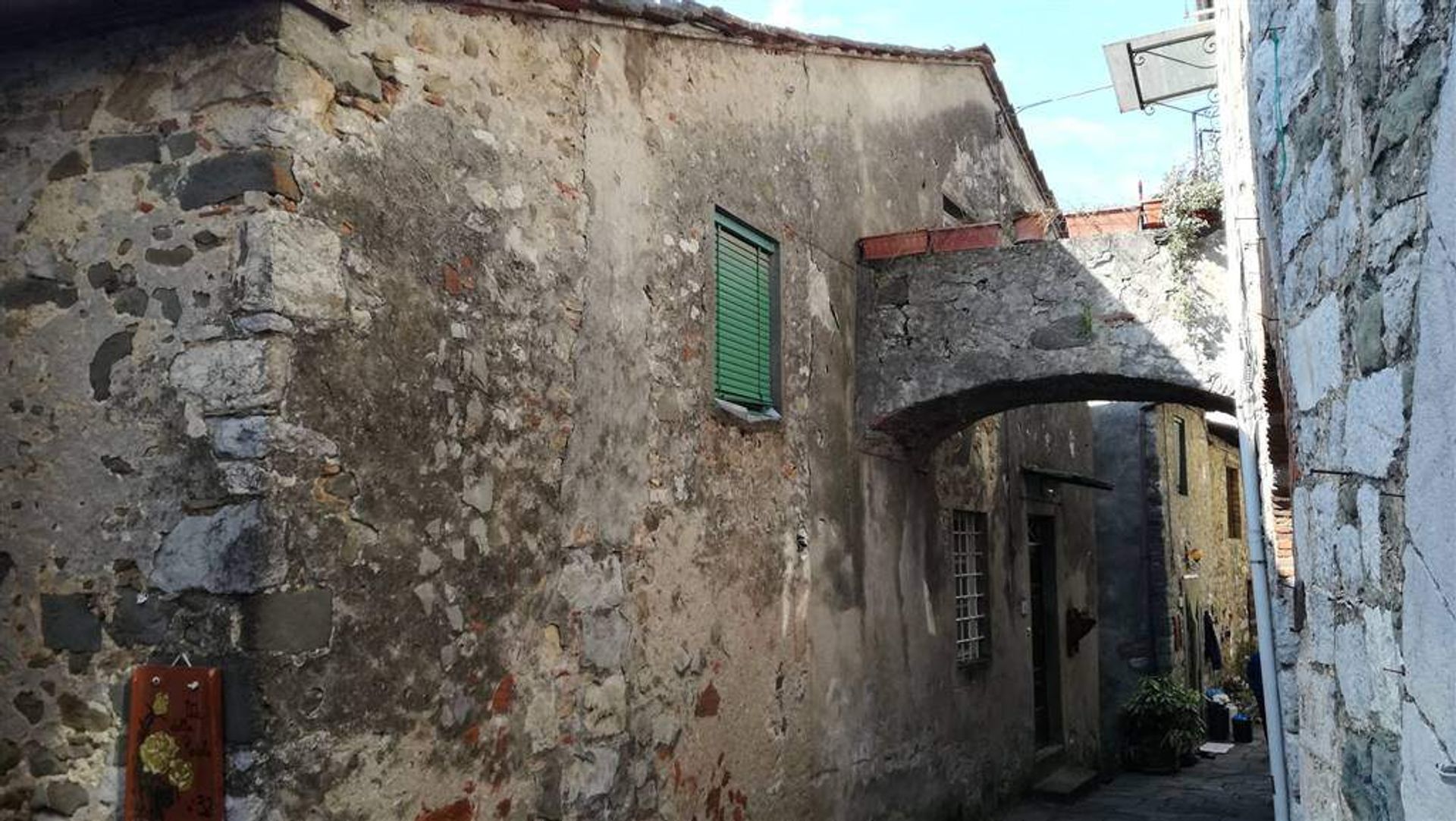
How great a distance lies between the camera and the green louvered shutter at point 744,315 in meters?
5.67

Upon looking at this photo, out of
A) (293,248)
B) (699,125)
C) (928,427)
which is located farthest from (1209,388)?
(293,248)

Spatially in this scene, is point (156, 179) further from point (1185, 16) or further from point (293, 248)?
point (1185, 16)

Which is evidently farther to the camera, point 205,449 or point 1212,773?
point 1212,773

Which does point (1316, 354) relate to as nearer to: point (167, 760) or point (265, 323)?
point (265, 323)

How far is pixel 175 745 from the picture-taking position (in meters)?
3.19

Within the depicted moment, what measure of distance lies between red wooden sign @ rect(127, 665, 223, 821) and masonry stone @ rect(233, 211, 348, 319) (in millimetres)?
992

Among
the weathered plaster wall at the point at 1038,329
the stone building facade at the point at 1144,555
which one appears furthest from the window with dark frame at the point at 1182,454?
the weathered plaster wall at the point at 1038,329

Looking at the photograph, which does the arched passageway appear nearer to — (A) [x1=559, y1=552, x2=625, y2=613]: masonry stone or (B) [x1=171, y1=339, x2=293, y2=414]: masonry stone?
(A) [x1=559, y1=552, x2=625, y2=613]: masonry stone

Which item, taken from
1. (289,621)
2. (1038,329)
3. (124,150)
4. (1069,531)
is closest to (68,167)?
(124,150)

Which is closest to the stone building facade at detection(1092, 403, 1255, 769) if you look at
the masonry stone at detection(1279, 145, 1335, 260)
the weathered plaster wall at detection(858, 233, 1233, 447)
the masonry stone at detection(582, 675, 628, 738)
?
the weathered plaster wall at detection(858, 233, 1233, 447)

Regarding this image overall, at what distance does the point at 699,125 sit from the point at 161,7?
2.58 meters

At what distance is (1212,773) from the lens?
11.3 metres

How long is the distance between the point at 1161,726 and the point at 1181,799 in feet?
5.85

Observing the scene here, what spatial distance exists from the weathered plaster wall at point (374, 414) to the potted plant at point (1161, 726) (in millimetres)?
7537
